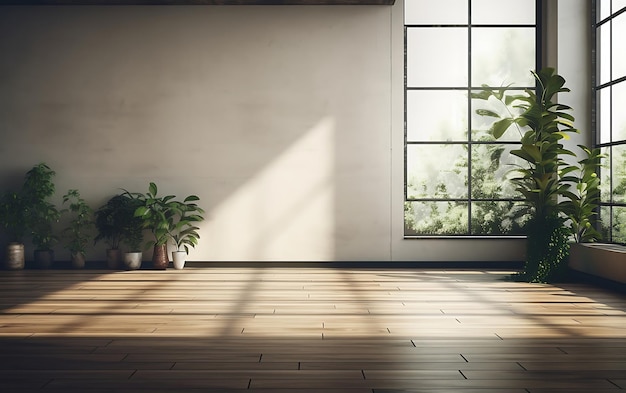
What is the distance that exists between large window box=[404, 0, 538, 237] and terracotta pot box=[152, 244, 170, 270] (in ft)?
9.75

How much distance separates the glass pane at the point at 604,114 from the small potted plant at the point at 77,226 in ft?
19.5

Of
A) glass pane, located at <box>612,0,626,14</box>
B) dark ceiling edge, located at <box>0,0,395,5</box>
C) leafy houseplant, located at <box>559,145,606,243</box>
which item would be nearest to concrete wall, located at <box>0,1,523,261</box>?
dark ceiling edge, located at <box>0,0,395,5</box>

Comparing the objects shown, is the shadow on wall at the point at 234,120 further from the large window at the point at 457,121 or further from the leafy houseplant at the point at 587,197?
the leafy houseplant at the point at 587,197

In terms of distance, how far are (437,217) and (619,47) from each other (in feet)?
9.10

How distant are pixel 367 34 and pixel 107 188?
3687mm

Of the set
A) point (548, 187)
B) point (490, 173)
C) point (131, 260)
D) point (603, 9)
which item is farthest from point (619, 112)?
point (131, 260)

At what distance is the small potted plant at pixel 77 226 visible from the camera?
24.2ft

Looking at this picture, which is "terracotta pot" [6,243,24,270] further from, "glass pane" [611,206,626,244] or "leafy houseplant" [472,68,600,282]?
"glass pane" [611,206,626,244]

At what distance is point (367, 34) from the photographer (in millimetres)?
7629

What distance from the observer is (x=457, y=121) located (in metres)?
7.96

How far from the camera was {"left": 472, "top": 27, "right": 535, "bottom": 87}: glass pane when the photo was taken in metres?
7.85

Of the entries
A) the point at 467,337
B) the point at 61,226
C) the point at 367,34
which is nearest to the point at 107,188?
the point at 61,226

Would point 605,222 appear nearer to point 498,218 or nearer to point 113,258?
point 498,218

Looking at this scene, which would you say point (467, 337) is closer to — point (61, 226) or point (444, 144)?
point (444, 144)
